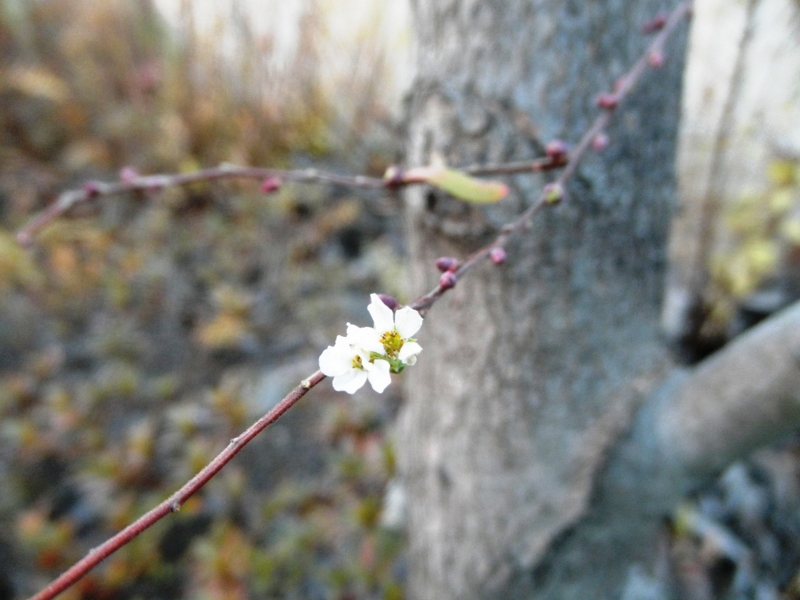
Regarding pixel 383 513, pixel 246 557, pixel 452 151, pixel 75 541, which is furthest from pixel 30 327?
pixel 452 151

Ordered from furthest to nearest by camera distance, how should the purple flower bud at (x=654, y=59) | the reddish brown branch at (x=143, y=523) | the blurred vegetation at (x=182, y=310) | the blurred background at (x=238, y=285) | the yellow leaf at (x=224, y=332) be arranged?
the yellow leaf at (x=224, y=332), the blurred vegetation at (x=182, y=310), the blurred background at (x=238, y=285), the purple flower bud at (x=654, y=59), the reddish brown branch at (x=143, y=523)

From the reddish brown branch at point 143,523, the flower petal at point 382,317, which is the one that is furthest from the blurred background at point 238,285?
the reddish brown branch at point 143,523

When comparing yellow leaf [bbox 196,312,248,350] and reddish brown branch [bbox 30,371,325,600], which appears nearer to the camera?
reddish brown branch [bbox 30,371,325,600]

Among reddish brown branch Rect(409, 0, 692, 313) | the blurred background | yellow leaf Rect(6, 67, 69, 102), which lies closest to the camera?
reddish brown branch Rect(409, 0, 692, 313)

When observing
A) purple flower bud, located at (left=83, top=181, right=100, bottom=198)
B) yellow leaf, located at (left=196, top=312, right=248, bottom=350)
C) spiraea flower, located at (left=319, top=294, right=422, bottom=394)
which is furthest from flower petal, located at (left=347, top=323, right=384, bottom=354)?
yellow leaf, located at (left=196, top=312, right=248, bottom=350)

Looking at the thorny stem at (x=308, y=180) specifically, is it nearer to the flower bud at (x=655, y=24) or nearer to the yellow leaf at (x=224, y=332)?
the flower bud at (x=655, y=24)

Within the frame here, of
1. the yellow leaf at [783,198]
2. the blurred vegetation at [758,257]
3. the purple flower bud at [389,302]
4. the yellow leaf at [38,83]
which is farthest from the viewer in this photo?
the yellow leaf at [38,83]

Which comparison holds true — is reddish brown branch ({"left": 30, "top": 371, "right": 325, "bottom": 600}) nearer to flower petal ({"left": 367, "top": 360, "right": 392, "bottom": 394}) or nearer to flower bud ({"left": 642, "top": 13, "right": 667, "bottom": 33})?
flower petal ({"left": 367, "top": 360, "right": 392, "bottom": 394})

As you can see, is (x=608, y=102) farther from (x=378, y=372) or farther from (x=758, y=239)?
(x=758, y=239)

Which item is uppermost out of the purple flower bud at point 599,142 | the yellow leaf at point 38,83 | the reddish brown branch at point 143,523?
the yellow leaf at point 38,83
